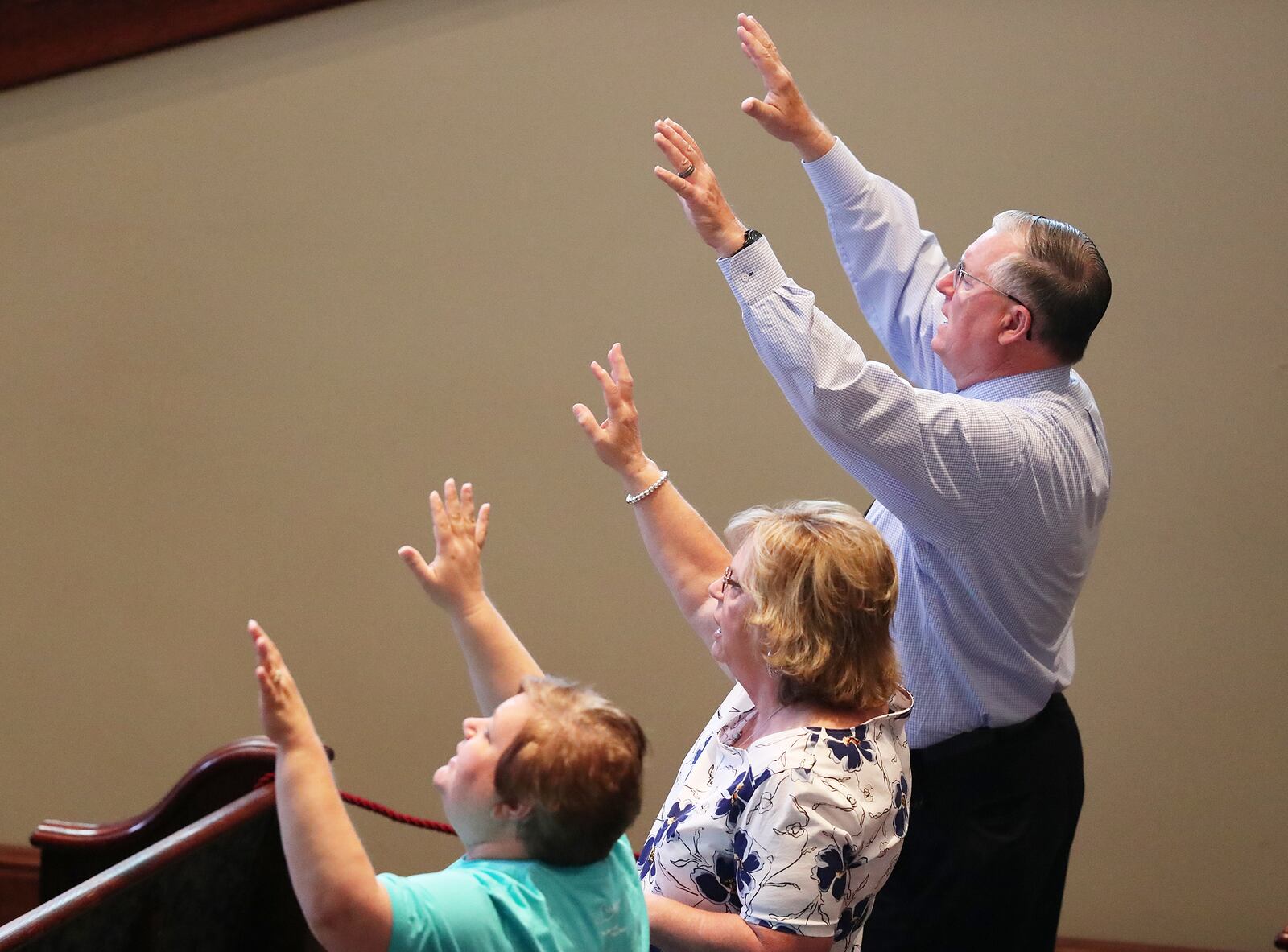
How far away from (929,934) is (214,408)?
2.31 m

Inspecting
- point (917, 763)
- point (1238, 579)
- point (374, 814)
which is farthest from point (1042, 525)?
point (374, 814)

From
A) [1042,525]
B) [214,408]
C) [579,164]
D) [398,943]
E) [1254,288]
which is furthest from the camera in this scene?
[214,408]

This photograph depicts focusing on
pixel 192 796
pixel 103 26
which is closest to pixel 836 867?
pixel 192 796

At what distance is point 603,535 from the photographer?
327 centimetres

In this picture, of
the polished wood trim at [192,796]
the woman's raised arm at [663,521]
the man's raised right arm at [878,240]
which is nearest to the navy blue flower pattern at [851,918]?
the woman's raised arm at [663,521]

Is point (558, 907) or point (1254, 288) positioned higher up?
point (1254, 288)

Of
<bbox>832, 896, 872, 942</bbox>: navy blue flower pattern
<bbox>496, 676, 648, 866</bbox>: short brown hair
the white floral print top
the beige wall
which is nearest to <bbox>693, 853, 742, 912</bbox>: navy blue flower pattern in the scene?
the white floral print top

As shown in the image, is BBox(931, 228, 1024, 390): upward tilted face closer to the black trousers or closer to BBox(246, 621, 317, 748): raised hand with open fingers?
the black trousers

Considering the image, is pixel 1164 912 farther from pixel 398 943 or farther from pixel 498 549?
pixel 398 943

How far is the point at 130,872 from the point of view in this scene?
172cm

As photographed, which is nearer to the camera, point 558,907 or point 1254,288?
point 558,907

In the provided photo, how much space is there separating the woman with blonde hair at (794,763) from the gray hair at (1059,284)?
453mm

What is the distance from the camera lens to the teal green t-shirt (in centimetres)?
117

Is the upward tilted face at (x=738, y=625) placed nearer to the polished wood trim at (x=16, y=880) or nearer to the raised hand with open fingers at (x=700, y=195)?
the raised hand with open fingers at (x=700, y=195)
